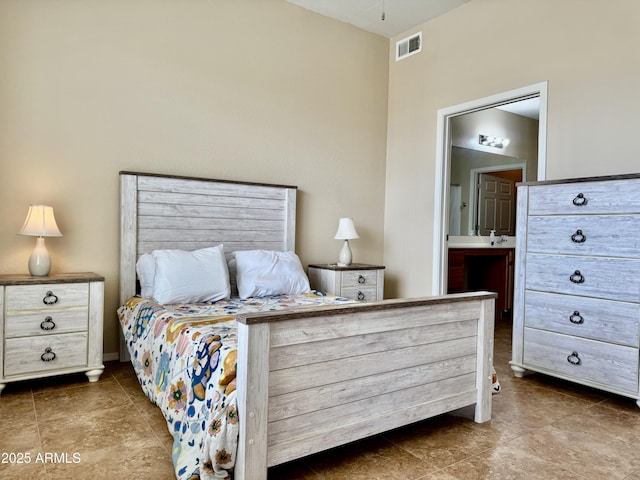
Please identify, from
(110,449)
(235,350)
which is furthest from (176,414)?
(235,350)

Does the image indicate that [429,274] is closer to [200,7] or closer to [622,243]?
[622,243]

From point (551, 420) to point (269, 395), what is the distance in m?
1.66

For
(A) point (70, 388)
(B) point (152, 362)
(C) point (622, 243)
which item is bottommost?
(A) point (70, 388)

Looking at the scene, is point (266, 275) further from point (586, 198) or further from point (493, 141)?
point (493, 141)

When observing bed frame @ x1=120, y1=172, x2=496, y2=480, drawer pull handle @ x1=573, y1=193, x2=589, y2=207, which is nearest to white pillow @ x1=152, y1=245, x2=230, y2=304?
bed frame @ x1=120, y1=172, x2=496, y2=480

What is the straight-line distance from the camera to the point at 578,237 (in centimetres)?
284

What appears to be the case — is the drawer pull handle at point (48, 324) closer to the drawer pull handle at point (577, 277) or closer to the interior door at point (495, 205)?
the drawer pull handle at point (577, 277)

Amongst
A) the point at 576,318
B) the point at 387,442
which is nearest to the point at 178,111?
the point at 387,442

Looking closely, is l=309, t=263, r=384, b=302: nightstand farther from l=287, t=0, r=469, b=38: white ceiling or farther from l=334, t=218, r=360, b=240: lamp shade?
l=287, t=0, r=469, b=38: white ceiling

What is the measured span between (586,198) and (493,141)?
9.95 feet

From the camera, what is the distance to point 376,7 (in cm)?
407

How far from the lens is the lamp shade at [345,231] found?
4094 mm

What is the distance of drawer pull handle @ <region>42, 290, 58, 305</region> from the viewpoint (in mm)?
2723

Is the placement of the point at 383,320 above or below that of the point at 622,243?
below
